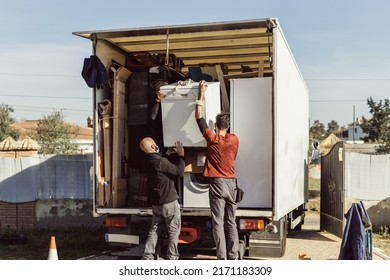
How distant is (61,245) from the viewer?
456 inches

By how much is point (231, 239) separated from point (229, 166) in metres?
0.91

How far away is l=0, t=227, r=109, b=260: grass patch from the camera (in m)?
10.6

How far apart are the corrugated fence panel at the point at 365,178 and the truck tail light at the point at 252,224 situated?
696 centimetres

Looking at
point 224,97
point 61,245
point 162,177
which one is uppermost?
point 224,97

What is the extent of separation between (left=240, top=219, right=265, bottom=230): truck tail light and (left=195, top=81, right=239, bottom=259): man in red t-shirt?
8.0 inches

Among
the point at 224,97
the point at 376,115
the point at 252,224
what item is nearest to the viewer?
the point at 252,224

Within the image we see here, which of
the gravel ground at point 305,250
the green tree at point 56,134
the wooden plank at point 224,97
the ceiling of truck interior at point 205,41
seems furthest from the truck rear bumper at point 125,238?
the green tree at point 56,134

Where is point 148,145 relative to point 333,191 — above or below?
above

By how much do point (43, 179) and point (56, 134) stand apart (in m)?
20.7

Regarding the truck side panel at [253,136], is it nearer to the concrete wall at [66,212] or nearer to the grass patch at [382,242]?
the grass patch at [382,242]

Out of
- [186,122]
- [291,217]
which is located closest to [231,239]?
[186,122]

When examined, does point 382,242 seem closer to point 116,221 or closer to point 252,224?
point 252,224

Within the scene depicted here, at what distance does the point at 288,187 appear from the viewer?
9000 mm

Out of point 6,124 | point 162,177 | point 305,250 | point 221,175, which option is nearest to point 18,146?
point 305,250
